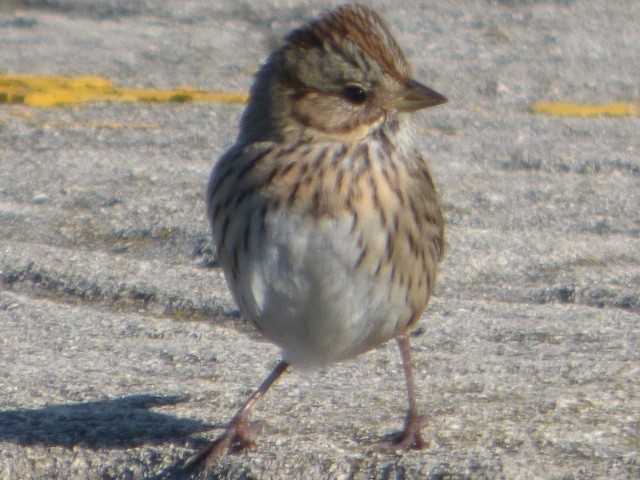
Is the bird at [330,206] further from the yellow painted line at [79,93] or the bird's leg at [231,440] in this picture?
the yellow painted line at [79,93]

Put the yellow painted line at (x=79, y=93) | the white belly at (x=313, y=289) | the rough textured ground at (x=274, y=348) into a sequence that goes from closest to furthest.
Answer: the white belly at (x=313, y=289), the rough textured ground at (x=274, y=348), the yellow painted line at (x=79, y=93)

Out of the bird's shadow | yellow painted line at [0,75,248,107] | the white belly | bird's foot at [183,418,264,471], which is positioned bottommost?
the bird's shadow

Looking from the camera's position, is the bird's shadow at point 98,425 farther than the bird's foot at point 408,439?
Yes

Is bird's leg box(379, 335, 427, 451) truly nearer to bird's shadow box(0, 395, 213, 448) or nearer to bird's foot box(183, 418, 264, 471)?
bird's foot box(183, 418, 264, 471)

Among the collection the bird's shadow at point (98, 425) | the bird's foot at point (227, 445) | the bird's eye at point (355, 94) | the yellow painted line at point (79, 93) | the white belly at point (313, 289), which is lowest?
the bird's shadow at point (98, 425)

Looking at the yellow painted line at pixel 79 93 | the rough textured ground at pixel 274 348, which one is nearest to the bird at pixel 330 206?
the rough textured ground at pixel 274 348

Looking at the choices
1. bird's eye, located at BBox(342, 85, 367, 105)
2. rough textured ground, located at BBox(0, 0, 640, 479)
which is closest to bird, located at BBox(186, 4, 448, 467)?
bird's eye, located at BBox(342, 85, 367, 105)
